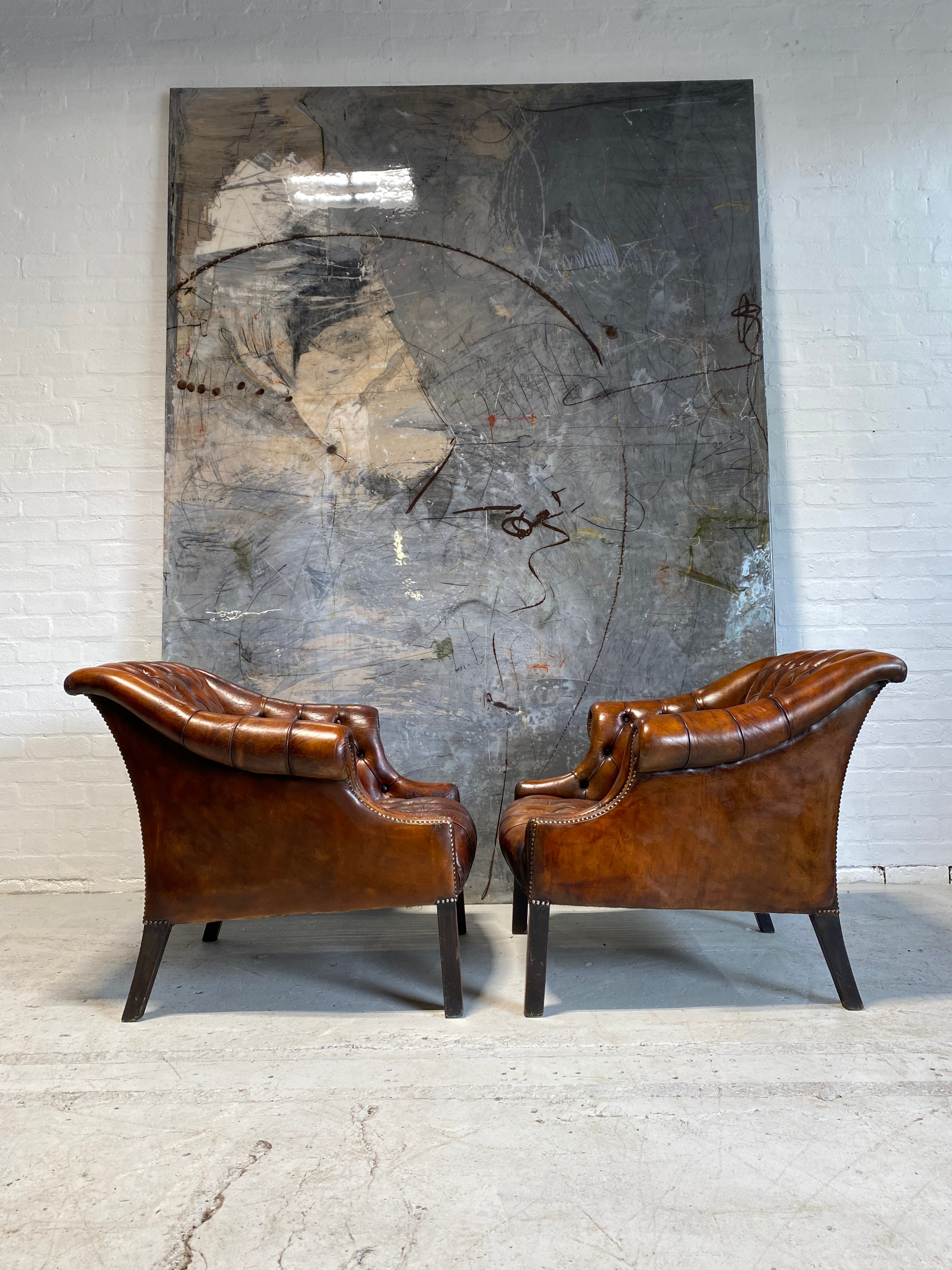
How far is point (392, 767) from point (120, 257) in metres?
2.24

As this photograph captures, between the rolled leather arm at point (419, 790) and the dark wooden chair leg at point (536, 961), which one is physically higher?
the rolled leather arm at point (419, 790)

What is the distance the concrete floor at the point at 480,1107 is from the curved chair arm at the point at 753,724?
2.04ft

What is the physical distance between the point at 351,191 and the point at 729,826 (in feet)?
8.79

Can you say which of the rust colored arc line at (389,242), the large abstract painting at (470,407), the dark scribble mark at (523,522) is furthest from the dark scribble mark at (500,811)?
the rust colored arc line at (389,242)

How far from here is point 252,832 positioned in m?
2.16

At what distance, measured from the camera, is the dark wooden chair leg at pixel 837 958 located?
2.12m

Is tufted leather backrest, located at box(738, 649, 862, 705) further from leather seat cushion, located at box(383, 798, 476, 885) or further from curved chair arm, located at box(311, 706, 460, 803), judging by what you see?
curved chair arm, located at box(311, 706, 460, 803)

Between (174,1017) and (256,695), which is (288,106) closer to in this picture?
(256,695)

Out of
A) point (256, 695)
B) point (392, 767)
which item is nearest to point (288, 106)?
point (256, 695)

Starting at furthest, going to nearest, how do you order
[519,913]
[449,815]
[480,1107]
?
[519,913] → [449,815] → [480,1107]

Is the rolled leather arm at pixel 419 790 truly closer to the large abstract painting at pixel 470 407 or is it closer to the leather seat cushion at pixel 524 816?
the leather seat cushion at pixel 524 816

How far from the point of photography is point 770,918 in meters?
2.82

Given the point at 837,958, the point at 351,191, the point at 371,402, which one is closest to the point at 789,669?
the point at 837,958

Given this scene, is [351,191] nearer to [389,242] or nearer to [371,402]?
[389,242]
